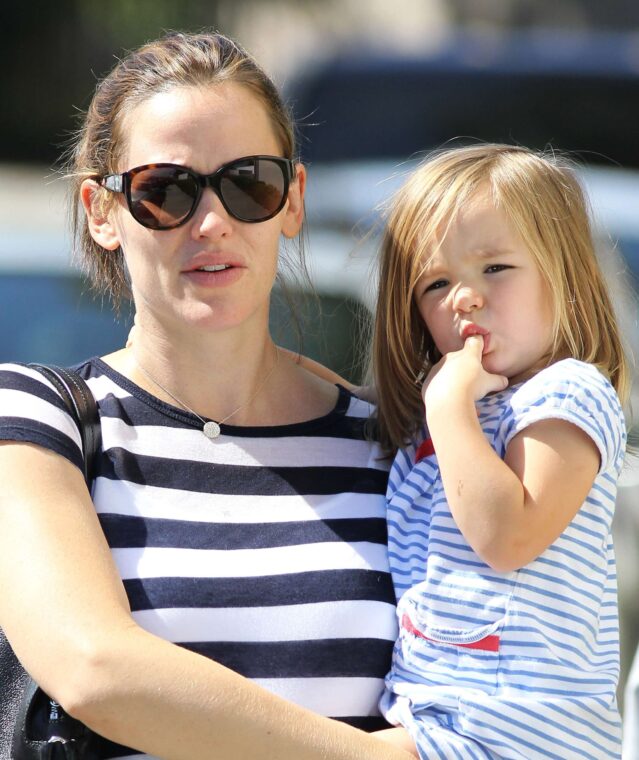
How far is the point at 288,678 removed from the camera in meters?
1.94

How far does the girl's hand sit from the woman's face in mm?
353

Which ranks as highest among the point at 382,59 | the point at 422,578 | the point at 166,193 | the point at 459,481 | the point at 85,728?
the point at 382,59

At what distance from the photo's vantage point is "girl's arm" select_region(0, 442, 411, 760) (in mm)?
1710

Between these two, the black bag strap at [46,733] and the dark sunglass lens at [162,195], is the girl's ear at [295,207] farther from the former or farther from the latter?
the black bag strap at [46,733]

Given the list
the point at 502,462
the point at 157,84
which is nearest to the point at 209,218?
the point at 157,84

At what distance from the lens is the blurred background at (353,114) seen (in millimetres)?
3861

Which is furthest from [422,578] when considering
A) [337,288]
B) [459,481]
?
[337,288]

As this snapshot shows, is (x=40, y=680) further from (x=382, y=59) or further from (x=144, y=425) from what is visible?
(x=382, y=59)

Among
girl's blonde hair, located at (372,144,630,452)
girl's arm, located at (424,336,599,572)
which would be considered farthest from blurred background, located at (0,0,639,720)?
girl's arm, located at (424,336,599,572)

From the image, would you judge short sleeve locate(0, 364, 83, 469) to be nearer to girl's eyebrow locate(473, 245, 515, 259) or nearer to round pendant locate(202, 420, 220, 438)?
round pendant locate(202, 420, 220, 438)

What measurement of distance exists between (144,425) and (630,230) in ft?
9.28

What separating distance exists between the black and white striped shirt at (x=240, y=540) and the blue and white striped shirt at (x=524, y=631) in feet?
0.29

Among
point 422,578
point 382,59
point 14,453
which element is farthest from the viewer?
point 382,59

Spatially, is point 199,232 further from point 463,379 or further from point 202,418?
point 463,379
